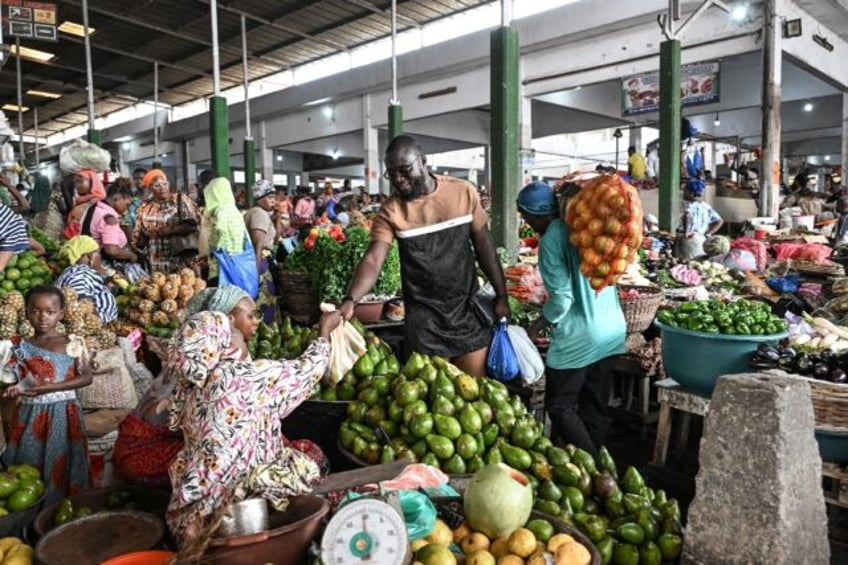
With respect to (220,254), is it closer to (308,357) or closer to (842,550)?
(308,357)

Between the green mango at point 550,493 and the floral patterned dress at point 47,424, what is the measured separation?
2340 millimetres

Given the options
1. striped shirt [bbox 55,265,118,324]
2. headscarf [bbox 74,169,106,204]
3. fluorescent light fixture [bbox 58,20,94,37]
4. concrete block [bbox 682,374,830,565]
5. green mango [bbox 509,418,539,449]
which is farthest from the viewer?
fluorescent light fixture [bbox 58,20,94,37]

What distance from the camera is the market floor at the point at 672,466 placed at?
10.1 feet

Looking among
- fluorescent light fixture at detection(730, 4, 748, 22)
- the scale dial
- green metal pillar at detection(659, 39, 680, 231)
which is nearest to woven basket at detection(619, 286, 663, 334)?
the scale dial

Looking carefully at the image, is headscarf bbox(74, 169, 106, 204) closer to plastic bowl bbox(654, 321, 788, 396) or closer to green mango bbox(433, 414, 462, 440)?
green mango bbox(433, 414, 462, 440)

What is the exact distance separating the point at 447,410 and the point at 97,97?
24.9 metres

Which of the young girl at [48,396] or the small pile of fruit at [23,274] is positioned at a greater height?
the small pile of fruit at [23,274]

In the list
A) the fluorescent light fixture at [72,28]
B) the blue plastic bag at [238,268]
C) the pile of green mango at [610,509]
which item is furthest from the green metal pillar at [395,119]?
the pile of green mango at [610,509]

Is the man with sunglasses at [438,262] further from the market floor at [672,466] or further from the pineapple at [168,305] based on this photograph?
the pineapple at [168,305]

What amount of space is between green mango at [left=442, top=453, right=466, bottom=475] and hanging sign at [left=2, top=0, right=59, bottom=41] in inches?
357

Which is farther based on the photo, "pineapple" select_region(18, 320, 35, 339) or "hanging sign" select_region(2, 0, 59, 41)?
"hanging sign" select_region(2, 0, 59, 41)

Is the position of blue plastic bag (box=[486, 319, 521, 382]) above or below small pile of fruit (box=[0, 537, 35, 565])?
above

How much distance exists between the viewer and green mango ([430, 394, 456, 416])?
2.67 meters

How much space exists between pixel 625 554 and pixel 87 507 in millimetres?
1993
